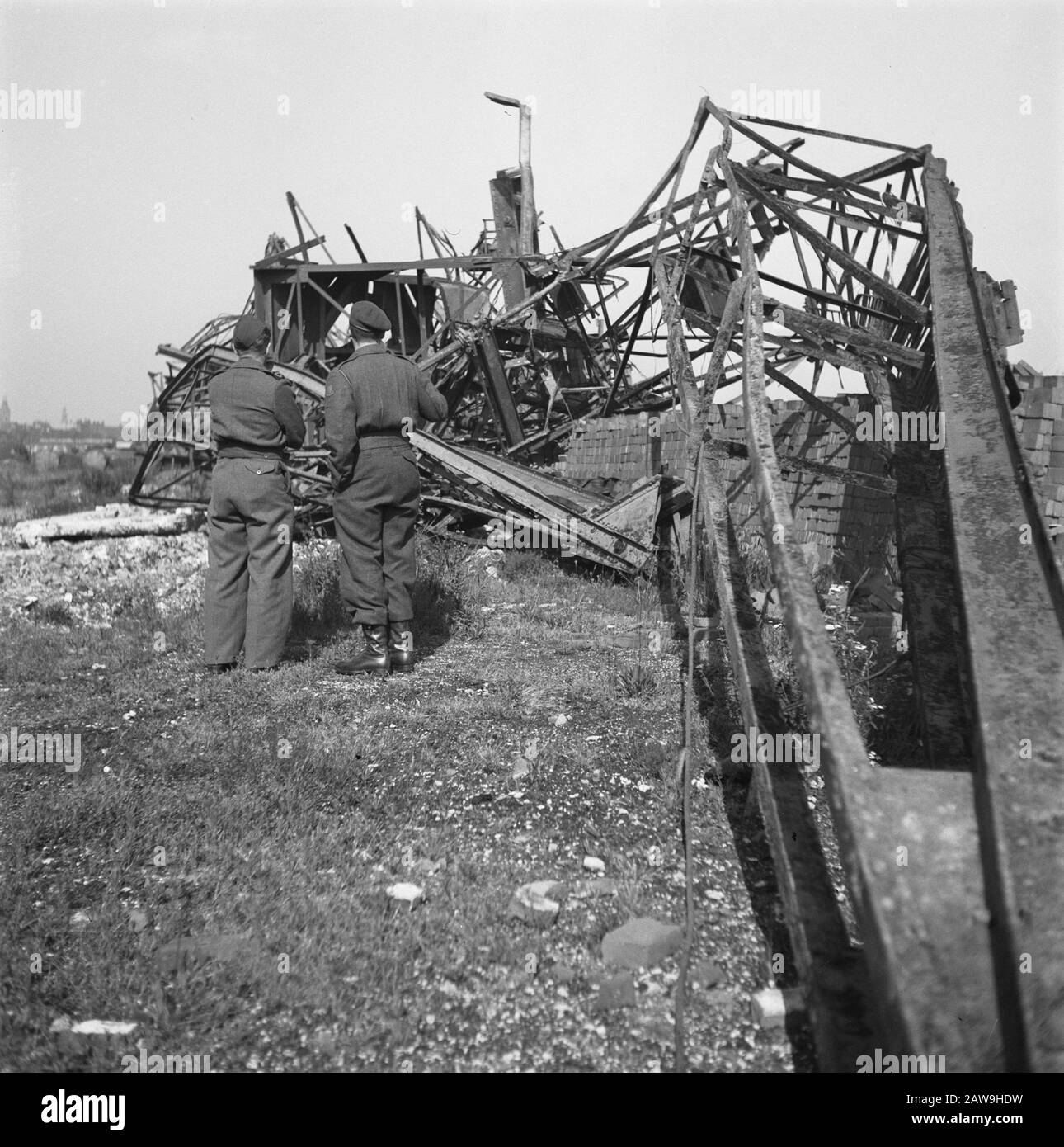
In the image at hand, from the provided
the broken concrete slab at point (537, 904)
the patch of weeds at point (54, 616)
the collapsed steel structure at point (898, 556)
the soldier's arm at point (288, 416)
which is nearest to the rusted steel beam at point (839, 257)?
the collapsed steel structure at point (898, 556)

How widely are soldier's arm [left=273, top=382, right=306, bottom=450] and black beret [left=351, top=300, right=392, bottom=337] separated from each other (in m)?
0.55

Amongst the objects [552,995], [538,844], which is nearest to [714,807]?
[538,844]

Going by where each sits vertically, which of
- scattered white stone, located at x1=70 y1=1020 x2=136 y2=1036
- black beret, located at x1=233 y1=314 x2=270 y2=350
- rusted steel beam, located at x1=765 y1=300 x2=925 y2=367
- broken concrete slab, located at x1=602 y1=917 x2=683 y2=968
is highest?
black beret, located at x1=233 y1=314 x2=270 y2=350

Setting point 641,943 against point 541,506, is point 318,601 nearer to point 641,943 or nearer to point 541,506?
point 541,506

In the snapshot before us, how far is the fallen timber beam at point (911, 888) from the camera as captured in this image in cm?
146

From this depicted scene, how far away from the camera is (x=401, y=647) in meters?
5.07

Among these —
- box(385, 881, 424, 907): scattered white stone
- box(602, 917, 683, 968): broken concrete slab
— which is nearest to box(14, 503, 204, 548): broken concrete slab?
box(385, 881, 424, 907): scattered white stone

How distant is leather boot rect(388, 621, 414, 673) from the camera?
5.04 meters

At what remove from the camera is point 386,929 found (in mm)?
2445

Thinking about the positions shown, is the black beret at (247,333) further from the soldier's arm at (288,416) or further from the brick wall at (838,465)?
the brick wall at (838,465)

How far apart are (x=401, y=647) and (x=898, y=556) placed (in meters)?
2.71

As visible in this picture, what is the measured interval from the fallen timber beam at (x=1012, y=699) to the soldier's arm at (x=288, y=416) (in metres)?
3.46

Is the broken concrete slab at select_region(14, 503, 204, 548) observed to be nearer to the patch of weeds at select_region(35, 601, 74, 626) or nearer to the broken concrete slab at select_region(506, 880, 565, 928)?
the patch of weeds at select_region(35, 601, 74, 626)
